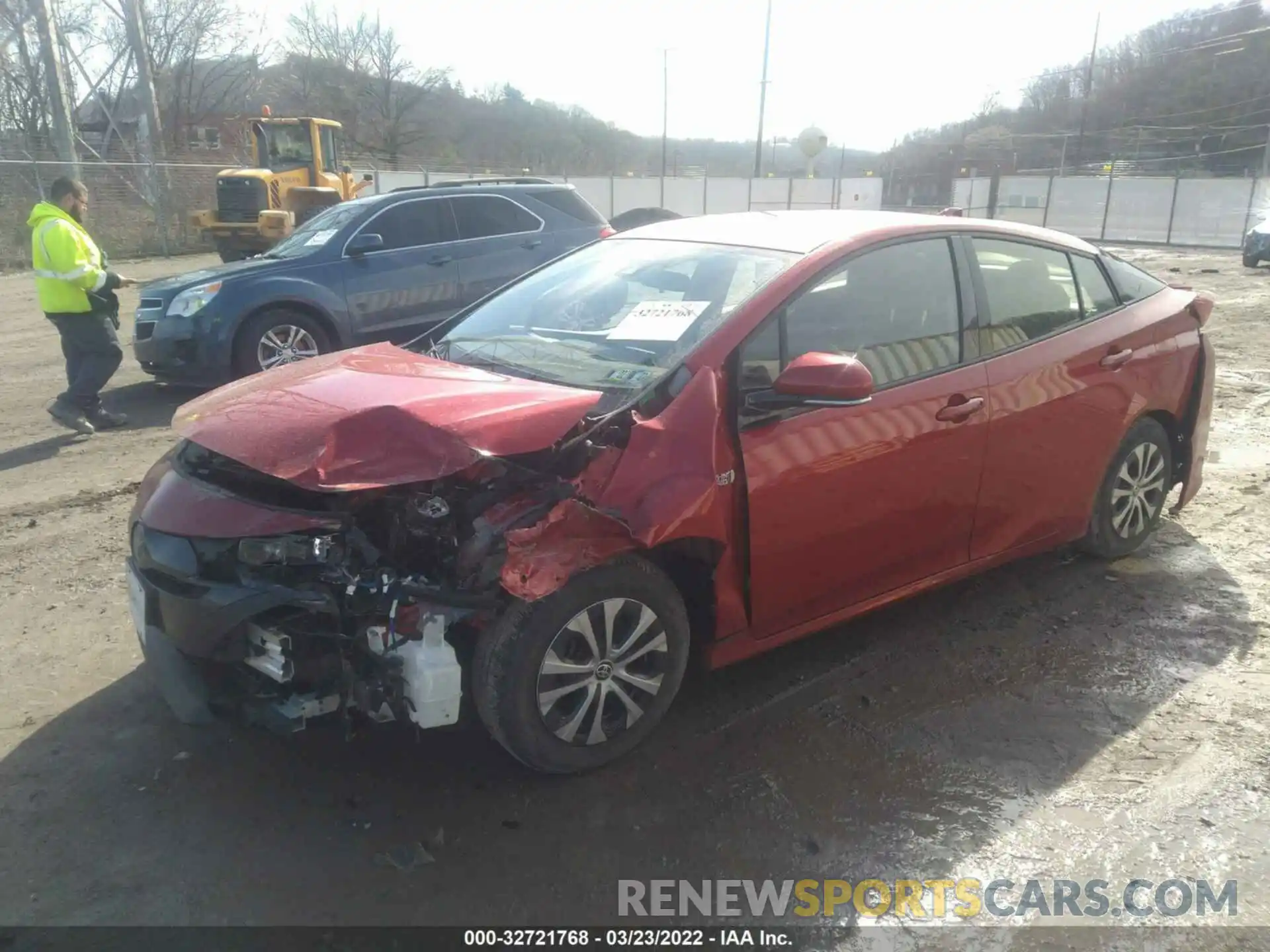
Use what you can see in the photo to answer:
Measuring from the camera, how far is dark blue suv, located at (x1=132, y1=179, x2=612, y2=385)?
25.7 ft

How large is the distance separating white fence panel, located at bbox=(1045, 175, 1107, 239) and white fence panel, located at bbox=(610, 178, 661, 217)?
46.8 feet

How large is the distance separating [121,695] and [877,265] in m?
3.32

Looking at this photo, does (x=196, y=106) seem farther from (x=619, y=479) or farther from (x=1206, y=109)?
(x=1206, y=109)

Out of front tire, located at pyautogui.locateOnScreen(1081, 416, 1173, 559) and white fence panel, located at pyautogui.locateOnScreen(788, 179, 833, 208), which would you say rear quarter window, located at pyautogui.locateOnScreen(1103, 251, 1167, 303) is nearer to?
front tire, located at pyautogui.locateOnScreen(1081, 416, 1173, 559)

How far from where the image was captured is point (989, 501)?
3795 millimetres

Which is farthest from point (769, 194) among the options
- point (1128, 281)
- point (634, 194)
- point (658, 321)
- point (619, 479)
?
point (619, 479)

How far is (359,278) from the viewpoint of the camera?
8305 mm

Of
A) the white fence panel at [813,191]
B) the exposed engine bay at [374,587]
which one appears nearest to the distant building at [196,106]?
the white fence panel at [813,191]

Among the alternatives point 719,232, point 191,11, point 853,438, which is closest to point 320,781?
point 853,438

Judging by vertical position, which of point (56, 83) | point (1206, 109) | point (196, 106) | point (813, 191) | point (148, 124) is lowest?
point (813, 191)

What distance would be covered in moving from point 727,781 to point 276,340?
6458mm

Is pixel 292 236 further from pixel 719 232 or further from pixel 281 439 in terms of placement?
pixel 281 439

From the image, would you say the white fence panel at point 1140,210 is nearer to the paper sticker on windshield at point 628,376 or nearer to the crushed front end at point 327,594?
the paper sticker on windshield at point 628,376

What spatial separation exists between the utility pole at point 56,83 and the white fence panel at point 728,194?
23.0 metres
